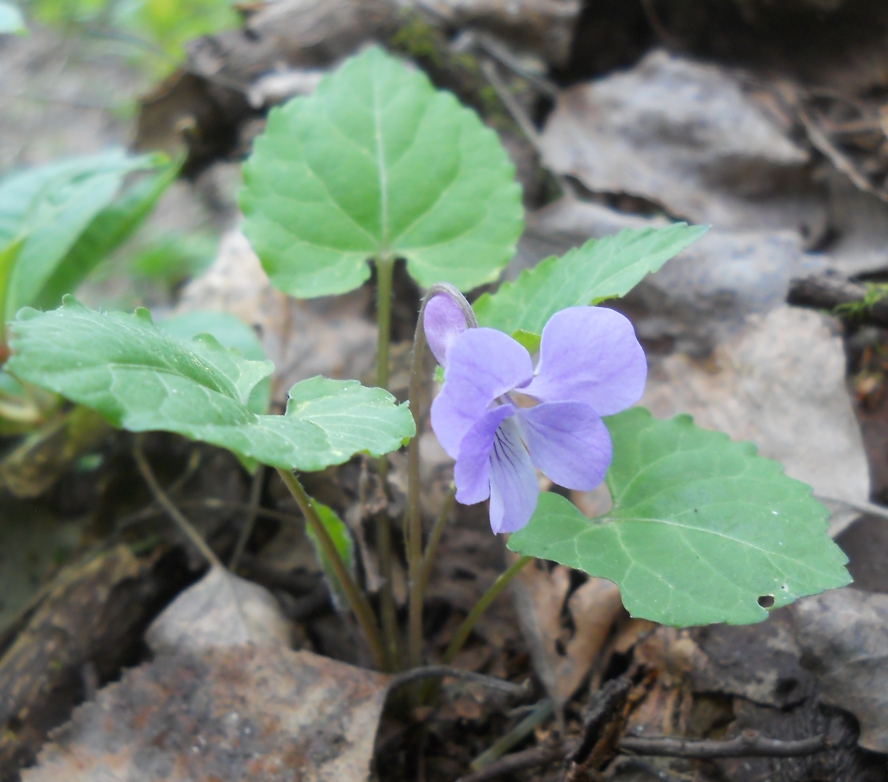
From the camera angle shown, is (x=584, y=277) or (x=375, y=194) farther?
(x=375, y=194)

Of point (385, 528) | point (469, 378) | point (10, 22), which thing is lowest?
point (385, 528)

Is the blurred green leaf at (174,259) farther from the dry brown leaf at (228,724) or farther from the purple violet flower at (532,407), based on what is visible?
the purple violet flower at (532,407)

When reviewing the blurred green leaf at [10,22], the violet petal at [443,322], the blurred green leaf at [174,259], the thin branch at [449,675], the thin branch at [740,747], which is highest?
the blurred green leaf at [10,22]

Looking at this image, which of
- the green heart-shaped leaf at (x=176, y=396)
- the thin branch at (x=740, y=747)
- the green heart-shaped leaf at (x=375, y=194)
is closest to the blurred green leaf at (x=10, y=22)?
the green heart-shaped leaf at (x=375, y=194)

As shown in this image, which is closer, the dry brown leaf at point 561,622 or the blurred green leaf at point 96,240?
the dry brown leaf at point 561,622

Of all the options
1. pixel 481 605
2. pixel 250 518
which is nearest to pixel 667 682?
pixel 481 605

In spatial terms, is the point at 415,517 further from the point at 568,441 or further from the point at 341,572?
the point at 568,441
